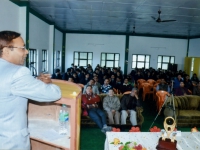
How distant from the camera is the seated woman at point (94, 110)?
531cm

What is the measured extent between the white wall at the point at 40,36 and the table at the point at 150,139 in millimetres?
5912

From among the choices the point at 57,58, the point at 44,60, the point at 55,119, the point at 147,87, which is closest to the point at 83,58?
the point at 57,58

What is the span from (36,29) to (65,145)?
7.55 meters

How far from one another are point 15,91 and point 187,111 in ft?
19.4

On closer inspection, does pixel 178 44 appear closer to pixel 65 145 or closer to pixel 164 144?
pixel 164 144

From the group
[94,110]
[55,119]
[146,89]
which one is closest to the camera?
[55,119]

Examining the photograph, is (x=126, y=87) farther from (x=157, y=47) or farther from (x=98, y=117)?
(x=157, y=47)

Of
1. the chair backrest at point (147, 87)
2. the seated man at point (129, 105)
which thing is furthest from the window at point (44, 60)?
the seated man at point (129, 105)

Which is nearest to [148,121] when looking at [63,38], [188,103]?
[188,103]

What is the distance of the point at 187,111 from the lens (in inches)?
244

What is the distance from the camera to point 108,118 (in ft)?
18.3

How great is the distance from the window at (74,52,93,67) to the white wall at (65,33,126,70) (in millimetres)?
244

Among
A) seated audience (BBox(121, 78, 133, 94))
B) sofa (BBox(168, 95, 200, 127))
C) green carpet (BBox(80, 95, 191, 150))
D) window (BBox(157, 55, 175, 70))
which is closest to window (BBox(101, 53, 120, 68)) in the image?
window (BBox(157, 55, 175, 70))

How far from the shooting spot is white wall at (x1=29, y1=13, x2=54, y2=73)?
793 centimetres
